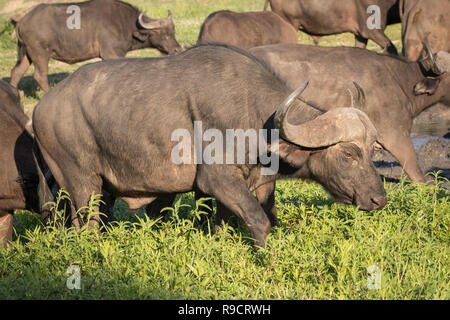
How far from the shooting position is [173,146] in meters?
5.27

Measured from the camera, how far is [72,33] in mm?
14148

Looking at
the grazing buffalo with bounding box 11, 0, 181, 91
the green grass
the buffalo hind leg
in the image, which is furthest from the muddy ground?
the buffalo hind leg

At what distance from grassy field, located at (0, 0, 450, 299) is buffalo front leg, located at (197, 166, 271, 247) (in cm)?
13

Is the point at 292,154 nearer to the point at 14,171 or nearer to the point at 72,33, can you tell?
the point at 14,171

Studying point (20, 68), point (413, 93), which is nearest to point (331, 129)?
point (413, 93)

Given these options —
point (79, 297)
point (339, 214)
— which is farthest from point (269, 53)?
point (79, 297)

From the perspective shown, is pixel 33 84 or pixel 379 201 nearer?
pixel 379 201

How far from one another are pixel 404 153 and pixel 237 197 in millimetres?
3408

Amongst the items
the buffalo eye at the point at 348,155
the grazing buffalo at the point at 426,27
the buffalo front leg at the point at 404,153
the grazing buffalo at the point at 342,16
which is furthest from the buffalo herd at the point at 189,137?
the grazing buffalo at the point at 342,16

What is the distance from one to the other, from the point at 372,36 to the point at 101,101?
845 cm

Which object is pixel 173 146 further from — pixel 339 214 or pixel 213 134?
pixel 339 214

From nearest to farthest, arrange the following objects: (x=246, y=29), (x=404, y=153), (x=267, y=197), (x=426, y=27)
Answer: (x=267, y=197)
(x=404, y=153)
(x=426, y=27)
(x=246, y=29)

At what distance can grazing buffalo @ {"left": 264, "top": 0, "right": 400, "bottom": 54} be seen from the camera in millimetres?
12992

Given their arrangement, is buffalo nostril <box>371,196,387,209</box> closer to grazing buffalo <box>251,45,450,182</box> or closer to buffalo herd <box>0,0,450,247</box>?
buffalo herd <box>0,0,450,247</box>
